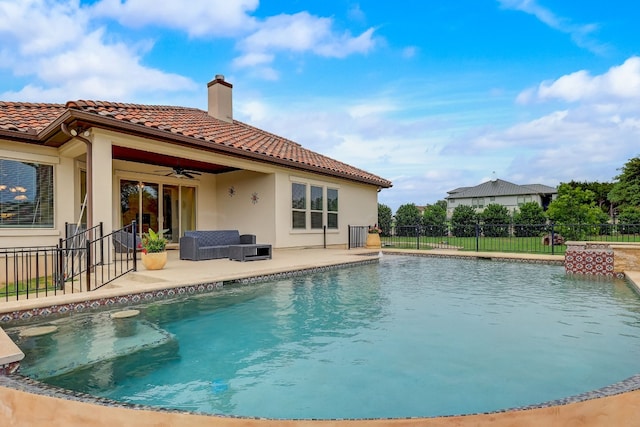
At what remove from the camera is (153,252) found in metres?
7.20

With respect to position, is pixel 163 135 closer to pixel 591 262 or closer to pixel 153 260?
pixel 153 260

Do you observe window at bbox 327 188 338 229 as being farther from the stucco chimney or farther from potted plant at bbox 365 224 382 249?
the stucco chimney

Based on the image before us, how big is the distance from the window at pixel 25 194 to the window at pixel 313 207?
6575 mm

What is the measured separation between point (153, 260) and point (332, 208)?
26.2ft

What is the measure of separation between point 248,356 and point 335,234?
10.8 meters

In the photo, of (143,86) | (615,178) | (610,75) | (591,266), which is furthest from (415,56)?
(615,178)

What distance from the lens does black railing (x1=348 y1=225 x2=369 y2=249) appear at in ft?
49.7

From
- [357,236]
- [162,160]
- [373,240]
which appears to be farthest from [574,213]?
[162,160]

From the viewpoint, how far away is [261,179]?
12016 mm

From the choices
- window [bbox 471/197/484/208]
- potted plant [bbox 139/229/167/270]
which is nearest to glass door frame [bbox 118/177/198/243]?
potted plant [bbox 139/229/167/270]

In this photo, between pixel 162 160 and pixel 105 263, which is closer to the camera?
pixel 105 263

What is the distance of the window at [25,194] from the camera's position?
7.64 metres

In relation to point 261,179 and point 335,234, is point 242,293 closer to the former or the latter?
point 261,179

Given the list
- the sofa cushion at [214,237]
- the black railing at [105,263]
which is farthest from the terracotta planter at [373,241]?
the black railing at [105,263]
